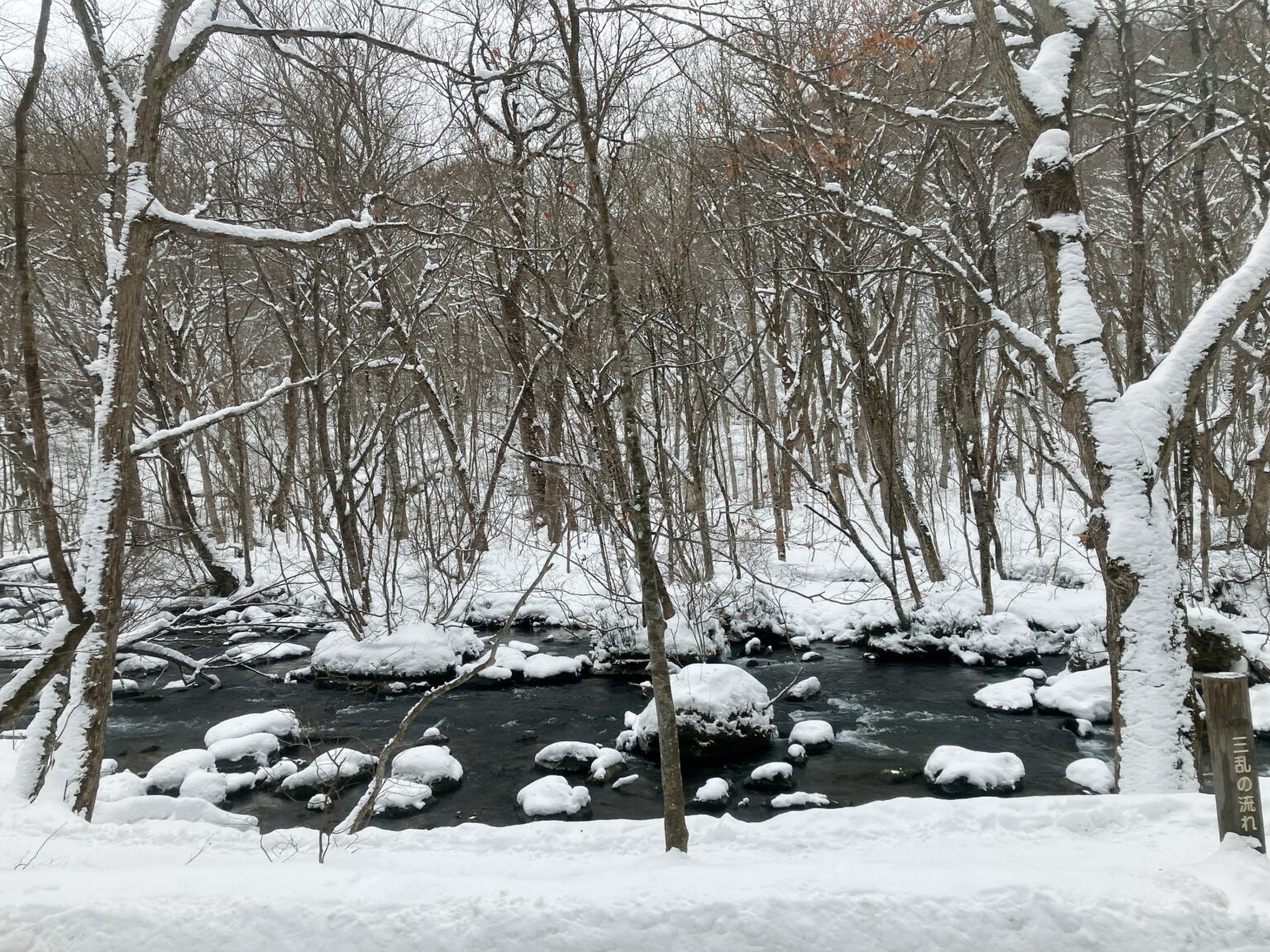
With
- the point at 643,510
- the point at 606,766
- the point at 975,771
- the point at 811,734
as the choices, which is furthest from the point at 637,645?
the point at 643,510

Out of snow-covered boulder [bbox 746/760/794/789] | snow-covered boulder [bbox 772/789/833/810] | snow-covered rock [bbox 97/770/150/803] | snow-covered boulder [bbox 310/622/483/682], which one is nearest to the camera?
snow-covered boulder [bbox 772/789/833/810]

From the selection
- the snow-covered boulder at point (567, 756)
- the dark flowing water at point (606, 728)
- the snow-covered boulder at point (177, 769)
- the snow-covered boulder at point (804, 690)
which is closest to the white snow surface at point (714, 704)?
the dark flowing water at point (606, 728)

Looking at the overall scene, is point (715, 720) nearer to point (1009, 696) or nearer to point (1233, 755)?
point (1009, 696)

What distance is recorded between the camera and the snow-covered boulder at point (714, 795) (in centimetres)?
726

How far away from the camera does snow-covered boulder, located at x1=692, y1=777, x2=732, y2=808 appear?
286 inches

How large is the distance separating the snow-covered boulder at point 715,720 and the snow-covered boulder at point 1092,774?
2927 millimetres

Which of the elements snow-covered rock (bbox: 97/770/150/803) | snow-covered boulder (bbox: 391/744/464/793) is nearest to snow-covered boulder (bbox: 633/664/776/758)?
snow-covered boulder (bbox: 391/744/464/793)

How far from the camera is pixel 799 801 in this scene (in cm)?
719

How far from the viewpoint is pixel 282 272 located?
1644cm

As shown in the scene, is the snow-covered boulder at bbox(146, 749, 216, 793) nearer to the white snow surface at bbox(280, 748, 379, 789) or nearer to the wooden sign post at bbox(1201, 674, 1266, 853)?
the white snow surface at bbox(280, 748, 379, 789)

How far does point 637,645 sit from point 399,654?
3708 mm

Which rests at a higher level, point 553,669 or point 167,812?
point 167,812

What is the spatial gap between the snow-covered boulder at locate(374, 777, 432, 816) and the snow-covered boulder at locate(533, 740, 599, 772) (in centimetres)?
128

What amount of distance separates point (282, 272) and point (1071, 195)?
1490 centimetres
